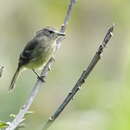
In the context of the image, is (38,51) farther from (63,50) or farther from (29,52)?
(63,50)

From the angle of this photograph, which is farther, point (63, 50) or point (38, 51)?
point (63, 50)

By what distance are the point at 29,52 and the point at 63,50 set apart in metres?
1.60

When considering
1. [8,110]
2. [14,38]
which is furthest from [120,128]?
[14,38]

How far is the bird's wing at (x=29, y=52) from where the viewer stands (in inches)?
219

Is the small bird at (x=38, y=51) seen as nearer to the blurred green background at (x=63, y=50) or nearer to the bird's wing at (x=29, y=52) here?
the bird's wing at (x=29, y=52)

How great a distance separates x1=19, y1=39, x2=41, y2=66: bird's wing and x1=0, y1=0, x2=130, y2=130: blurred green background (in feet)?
0.75

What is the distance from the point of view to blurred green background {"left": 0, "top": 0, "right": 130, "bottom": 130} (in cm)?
510

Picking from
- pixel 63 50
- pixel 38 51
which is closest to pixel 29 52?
pixel 38 51

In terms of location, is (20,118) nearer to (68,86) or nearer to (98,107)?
(98,107)

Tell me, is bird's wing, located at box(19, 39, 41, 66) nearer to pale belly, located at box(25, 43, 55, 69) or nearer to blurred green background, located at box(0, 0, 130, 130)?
pale belly, located at box(25, 43, 55, 69)

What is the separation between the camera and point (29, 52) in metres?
5.72

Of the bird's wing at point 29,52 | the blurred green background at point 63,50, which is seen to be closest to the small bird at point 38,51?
the bird's wing at point 29,52

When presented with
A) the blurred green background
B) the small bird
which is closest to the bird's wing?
the small bird

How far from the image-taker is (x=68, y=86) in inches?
257
